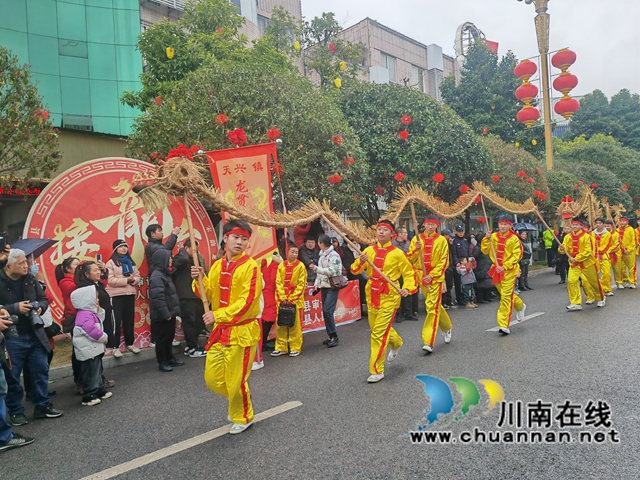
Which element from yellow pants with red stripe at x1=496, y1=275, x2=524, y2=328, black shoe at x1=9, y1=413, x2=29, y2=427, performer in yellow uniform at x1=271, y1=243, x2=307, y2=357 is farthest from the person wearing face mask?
yellow pants with red stripe at x1=496, y1=275, x2=524, y2=328

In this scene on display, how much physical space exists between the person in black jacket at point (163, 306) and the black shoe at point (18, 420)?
5.84ft

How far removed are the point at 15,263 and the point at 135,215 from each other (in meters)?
3.41

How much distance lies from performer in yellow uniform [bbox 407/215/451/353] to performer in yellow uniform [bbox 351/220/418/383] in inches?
28.9

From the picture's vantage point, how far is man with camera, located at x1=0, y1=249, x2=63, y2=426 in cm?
441

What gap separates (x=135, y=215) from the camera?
779 cm

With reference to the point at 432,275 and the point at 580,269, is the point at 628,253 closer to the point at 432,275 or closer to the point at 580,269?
the point at 580,269

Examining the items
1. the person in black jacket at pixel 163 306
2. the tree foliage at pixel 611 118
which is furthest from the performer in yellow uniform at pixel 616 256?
the tree foliage at pixel 611 118

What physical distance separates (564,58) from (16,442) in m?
20.9

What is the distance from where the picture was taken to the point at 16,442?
153 inches

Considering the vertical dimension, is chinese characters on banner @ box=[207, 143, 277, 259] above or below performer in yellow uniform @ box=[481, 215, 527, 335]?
above

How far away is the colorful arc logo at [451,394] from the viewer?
4.13 m

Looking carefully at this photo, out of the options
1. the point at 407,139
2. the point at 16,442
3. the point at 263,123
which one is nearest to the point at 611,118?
the point at 407,139

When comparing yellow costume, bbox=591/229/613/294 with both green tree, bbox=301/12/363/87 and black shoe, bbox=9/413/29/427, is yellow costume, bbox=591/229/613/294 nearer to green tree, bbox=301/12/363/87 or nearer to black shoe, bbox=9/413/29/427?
black shoe, bbox=9/413/29/427

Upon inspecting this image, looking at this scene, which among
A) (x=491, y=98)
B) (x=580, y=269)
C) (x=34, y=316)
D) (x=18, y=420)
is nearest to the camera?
(x=18, y=420)
